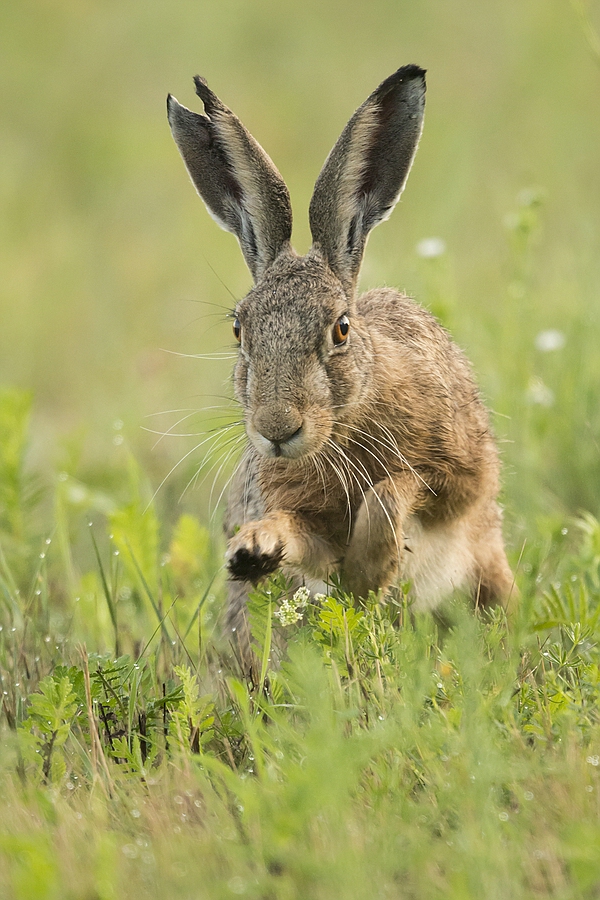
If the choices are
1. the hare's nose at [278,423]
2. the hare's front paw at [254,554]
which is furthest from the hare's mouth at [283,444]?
the hare's front paw at [254,554]

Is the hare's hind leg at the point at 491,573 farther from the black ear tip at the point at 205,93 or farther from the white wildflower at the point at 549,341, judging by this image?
the black ear tip at the point at 205,93

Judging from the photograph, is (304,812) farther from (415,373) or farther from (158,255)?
(158,255)

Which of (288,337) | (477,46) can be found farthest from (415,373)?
(477,46)

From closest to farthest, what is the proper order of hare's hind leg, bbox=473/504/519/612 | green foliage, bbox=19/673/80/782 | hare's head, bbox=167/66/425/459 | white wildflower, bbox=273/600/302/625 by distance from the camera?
green foliage, bbox=19/673/80/782, white wildflower, bbox=273/600/302/625, hare's head, bbox=167/66/425/459, hare's hind leg, bbox=473/504/519/612

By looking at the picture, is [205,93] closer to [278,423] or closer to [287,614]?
[278,423]

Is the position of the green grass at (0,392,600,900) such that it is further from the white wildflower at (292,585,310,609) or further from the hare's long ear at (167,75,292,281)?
the hare's long ear at (167,75,292,281)

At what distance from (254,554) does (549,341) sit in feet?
8.94

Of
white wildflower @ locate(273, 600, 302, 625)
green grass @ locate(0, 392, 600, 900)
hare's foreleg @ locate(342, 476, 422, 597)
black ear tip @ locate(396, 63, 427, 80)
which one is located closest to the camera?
green grass @ locate(0, 392, 600, 900)

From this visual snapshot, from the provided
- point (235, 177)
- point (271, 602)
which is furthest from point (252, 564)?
point (235, 177)

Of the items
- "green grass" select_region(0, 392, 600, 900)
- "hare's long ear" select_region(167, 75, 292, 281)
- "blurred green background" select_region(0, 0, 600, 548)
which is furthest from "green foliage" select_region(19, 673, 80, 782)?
"hare's long ear" select_region(167, 75, 292, 281)

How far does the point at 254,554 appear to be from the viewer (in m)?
3.48

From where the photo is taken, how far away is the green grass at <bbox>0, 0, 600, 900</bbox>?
2348mm

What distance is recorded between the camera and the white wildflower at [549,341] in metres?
5.62

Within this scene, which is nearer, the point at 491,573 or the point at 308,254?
the point at 308,254
